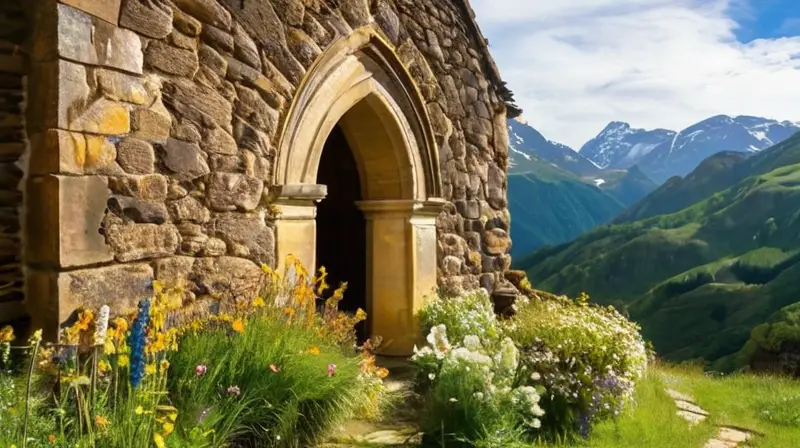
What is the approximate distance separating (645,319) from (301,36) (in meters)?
62.7

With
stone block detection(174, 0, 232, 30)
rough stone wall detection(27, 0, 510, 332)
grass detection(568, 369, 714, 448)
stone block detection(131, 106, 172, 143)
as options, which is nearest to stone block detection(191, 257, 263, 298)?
rough stone wall detection(27, 0, 510, 332)

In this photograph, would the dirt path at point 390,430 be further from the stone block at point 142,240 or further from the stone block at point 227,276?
the stone block at point 142,240

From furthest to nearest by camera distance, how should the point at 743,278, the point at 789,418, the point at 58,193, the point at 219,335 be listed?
the point at 743,278 → the point at 789,418 → the point at 219,335 → the point at 58,193

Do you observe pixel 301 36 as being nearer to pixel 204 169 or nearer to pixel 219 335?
pixel 204 169

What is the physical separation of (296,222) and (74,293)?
62.0 inches

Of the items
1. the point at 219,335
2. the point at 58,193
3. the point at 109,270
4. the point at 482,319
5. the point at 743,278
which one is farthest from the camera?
the point at 743,278

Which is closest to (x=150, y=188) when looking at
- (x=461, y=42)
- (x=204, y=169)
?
(x=204, y=169)

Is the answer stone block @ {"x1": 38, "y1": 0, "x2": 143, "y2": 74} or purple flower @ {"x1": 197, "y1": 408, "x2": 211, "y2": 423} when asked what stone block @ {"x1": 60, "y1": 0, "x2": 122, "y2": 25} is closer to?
stone block @ {"x1": 38, "y1": 0, "x2": 143, "y2": 74}

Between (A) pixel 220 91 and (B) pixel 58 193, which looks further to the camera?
(A) pixel 220 91

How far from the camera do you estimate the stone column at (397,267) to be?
5.32 metres

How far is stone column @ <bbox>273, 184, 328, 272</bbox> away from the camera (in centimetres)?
387

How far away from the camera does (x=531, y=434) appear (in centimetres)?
353

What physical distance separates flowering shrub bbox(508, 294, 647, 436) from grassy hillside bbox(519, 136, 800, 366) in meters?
46.1

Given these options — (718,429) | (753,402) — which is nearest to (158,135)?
(718,429)
